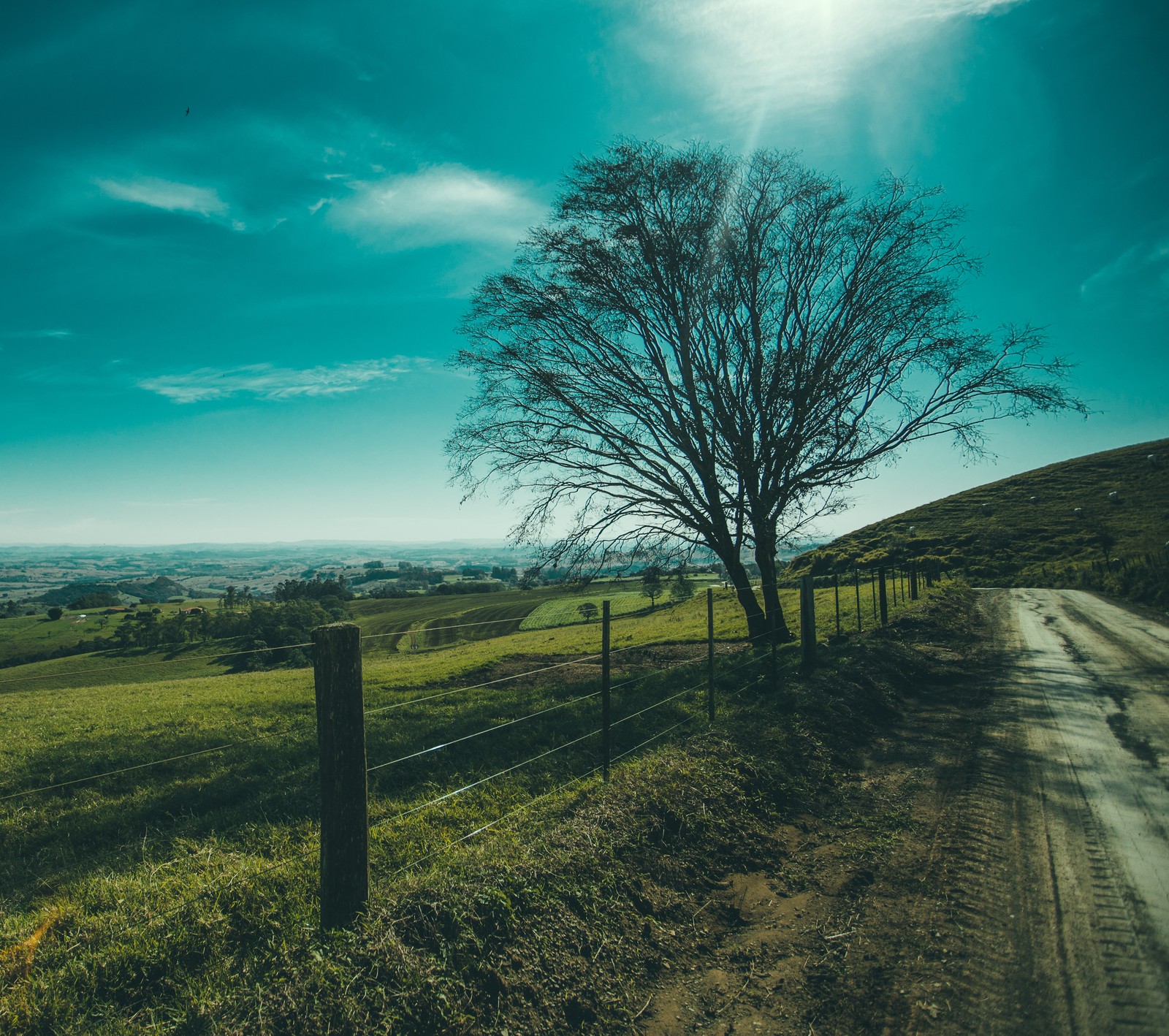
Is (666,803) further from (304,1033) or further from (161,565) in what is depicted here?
(161,565)

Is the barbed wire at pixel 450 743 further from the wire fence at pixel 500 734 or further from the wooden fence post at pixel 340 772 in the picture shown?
the wooden fence post at pixel 340 772

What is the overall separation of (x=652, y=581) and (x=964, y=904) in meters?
9.82

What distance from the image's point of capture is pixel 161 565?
189 meters

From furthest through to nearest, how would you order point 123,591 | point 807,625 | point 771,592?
point 123,591 → point 771,592 → point 807,625

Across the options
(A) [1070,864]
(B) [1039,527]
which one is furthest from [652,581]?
(B) [1039,527]

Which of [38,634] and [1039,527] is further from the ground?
[1039,527]

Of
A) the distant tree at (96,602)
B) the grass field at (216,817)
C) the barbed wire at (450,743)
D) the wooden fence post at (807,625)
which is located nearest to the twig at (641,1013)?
the grass field at (216,817)

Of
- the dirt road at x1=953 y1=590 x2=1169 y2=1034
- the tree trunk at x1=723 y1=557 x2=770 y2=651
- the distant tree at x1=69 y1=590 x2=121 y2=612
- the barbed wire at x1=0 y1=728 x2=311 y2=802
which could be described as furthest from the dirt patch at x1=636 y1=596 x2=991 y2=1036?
the distant tree at x1=69 y1=590 x2=121 y2=612

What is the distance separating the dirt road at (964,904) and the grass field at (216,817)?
1.76m

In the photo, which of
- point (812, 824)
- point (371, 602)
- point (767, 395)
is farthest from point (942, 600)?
point (371, 602)

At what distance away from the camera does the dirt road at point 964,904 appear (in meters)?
3.10

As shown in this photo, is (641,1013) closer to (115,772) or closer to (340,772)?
(340,772)

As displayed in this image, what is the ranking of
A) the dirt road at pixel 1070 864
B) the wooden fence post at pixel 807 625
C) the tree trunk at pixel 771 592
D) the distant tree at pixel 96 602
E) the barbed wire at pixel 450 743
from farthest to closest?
the distant tree at pixel 96 602, the tree trunk at pixel 771 592, the wooden fence post at pixel 807 625, the barbed wire at pixel 450 743, the dirt road at pixel 1070 864

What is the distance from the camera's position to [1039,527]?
46.4 metres
